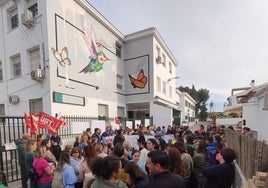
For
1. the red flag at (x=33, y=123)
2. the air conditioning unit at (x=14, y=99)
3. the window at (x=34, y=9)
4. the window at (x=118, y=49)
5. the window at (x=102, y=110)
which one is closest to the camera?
the red flag at (x=33, y=123)

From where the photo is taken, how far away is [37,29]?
1190 cm

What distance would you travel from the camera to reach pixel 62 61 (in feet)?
40.4

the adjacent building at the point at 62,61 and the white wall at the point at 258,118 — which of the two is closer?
the white wall at the point at 258,118

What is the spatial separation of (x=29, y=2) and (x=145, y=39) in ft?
35.3

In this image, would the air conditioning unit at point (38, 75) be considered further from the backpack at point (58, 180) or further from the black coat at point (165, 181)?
the black coat at point (165, 181)

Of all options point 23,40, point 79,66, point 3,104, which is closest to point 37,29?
point 23,40

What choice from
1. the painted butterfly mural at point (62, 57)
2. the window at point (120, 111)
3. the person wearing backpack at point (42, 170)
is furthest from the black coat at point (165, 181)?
the window at point (120, 111)

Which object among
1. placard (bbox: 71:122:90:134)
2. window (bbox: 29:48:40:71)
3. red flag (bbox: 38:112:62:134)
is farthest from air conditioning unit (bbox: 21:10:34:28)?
red flag (bbox: 38:112:62:134)

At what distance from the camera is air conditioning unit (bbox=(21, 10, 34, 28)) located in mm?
11664

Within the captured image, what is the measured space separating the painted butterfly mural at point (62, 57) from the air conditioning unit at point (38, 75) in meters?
1.24

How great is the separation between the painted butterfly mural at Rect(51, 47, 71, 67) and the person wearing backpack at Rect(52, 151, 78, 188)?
29.4ft

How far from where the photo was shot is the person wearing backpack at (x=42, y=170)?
4.36 meters

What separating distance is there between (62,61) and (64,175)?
947cm

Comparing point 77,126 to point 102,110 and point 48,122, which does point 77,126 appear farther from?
point 102,110
